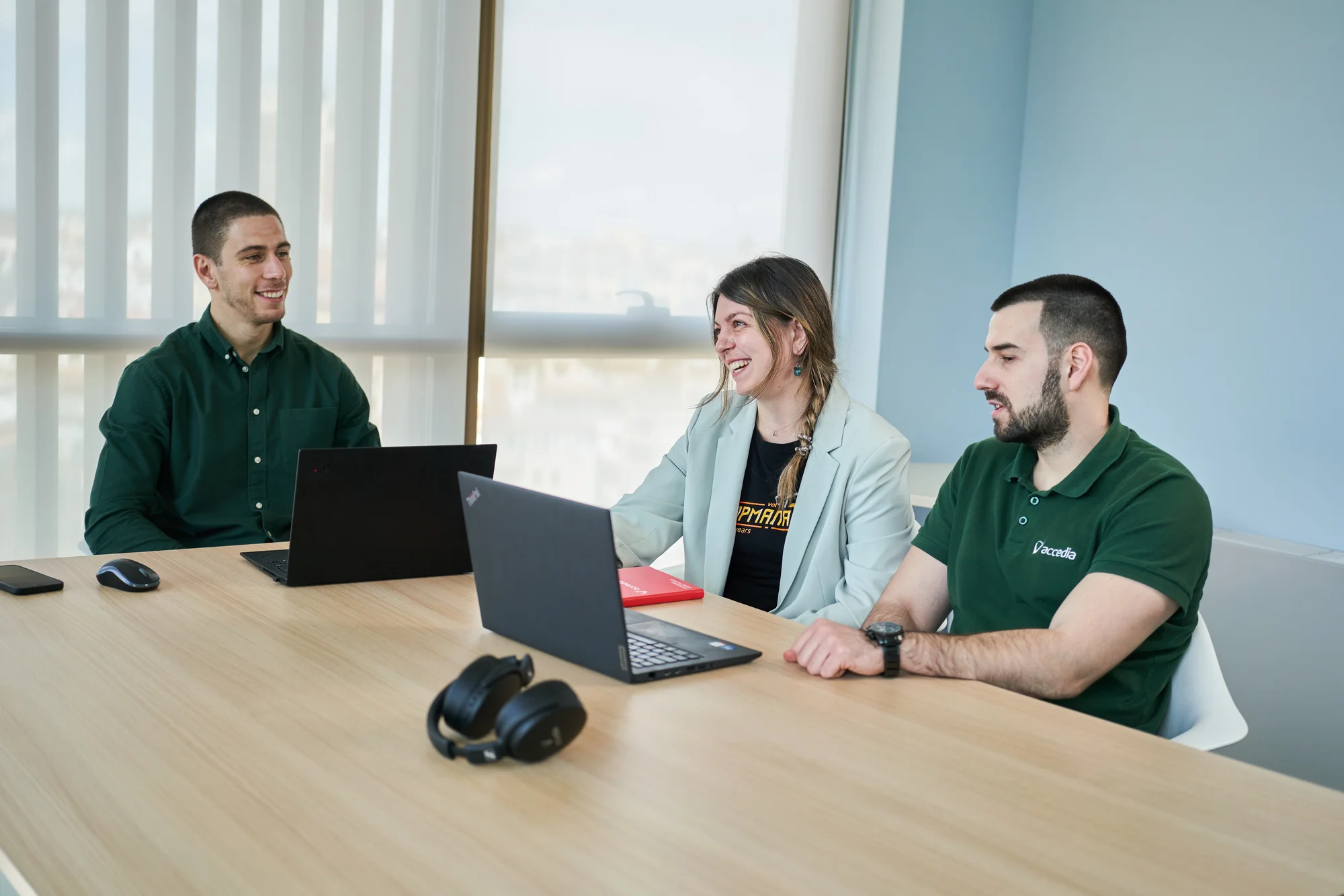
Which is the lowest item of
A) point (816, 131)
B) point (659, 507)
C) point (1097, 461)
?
point (659, 507)

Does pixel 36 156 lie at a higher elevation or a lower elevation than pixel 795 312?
higher

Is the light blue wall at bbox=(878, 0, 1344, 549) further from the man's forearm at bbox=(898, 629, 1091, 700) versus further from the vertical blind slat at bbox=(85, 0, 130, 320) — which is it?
the vertical blind slat at bbox=(85, 0, 130, 320)

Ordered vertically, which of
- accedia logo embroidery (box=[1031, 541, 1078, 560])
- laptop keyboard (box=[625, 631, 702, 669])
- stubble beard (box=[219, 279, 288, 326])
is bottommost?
laptop keyboard (box=[625, 631, 702, 669])

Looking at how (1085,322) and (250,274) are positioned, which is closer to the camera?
(1085,322)

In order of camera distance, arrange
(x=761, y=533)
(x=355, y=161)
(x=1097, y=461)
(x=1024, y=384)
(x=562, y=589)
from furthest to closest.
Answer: (x=355, y=161)
(x=761, y=533)
(x=1024, y=384)
(x=1097, y=461)
(x=562, y=589)

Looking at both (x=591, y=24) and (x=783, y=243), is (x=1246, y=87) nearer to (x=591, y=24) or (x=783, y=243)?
(x=783, y=243)

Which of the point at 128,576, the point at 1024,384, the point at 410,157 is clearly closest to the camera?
the point at 128,576

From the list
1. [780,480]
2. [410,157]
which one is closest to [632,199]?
[410,157]

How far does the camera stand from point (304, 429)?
284cm

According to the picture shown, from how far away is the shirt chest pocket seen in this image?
281cm

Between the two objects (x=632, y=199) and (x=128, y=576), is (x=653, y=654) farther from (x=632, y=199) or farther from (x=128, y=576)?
(x=632, y=199)

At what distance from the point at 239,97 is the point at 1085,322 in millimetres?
2304

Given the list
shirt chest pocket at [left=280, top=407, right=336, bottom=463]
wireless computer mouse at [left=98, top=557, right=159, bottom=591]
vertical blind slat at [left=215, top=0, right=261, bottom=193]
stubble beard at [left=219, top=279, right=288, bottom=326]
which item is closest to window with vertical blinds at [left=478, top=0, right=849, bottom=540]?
vertical blind slat at [left=215, top=0, right=261, bottom=193]

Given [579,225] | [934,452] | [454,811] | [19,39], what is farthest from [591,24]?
[454,811]
